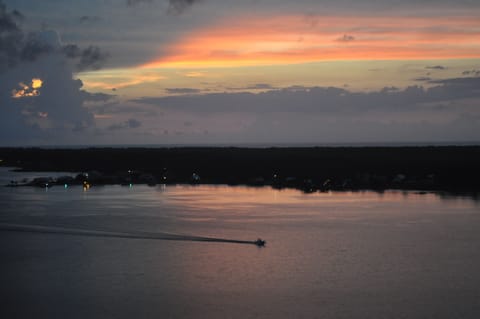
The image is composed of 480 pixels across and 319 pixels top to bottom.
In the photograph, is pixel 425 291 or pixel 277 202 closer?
pixel 425 291

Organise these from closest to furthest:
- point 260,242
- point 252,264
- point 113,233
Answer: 1. point 252,264
2. point 260,242
3. point 113,233

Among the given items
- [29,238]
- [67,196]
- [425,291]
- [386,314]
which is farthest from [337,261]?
[67,196]

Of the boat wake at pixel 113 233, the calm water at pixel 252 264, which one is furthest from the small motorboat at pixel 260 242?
the calm water at pixel 252 264

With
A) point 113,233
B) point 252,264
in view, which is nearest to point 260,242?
point 252,264

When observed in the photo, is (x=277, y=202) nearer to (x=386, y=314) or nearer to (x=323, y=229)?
(x=323, y=229)

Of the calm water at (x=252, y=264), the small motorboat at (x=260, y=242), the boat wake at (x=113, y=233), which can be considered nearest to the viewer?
the calm water at (x=252, y=264)

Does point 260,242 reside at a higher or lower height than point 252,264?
higher

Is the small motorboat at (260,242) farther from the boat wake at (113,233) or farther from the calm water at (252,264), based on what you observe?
the calm water at (252,264)

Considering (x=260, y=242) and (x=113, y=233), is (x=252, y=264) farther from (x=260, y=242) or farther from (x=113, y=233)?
(x=113, y=233)
